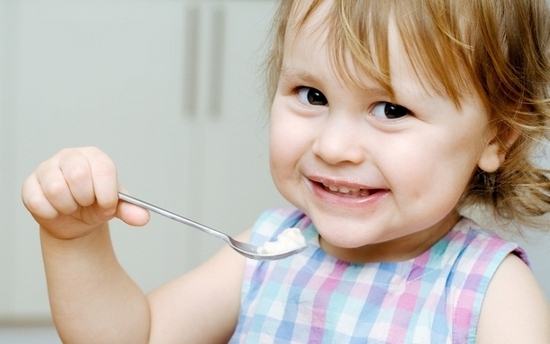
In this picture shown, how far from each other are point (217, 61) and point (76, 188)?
1296mm

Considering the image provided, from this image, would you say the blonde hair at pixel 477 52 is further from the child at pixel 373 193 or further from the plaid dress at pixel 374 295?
the plaid dress at pixel 374 295

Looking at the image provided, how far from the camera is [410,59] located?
0.82 m

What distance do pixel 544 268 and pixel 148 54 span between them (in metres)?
1.07

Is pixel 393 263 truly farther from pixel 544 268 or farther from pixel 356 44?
pixel 544 268

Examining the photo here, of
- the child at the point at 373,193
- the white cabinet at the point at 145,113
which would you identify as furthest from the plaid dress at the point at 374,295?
the white cabinet at the point at 145,113

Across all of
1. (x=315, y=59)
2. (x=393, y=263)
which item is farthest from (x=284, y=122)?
(x=393, y=263)

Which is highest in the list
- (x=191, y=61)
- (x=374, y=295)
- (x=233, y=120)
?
(x=374, y=295)

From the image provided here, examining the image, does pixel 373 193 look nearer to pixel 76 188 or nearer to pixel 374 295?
pixel 374 295

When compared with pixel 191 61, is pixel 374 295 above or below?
above

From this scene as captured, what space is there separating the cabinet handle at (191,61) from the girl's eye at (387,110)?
1258 mm

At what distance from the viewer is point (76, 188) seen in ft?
2.63

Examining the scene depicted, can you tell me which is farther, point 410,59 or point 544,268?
point 544,268

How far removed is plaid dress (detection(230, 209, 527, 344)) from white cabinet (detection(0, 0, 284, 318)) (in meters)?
1.01

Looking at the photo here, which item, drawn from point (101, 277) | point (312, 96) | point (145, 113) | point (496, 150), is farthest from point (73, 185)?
point (145, 113)
